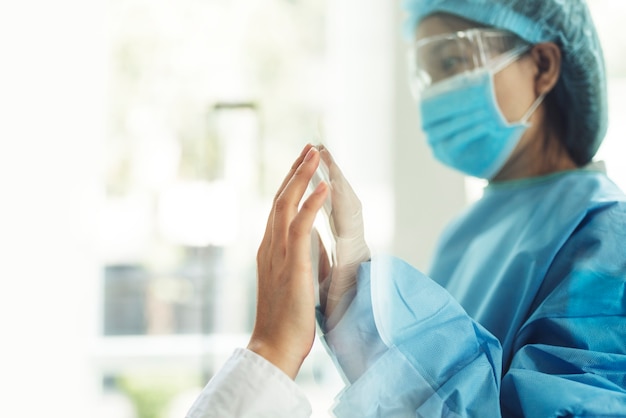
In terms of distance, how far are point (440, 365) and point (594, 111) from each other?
478 mm

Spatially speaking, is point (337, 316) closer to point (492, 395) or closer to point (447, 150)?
point (492, 395)

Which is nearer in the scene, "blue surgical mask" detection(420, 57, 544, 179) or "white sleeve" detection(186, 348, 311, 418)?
"white sleeve" detection(186, 348, 311, 418)

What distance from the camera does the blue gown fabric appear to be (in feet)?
2.20

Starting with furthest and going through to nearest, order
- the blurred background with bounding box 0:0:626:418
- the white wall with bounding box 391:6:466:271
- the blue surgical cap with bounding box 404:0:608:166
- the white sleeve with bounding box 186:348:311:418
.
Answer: the blurred background with bounding box 0:0:626:418 → the white wall with bounding box 391:6:466:271 → the blue surgical cap with bounding box 404:0:608:166 → the white sleeve with bounding box 186:348:311:418

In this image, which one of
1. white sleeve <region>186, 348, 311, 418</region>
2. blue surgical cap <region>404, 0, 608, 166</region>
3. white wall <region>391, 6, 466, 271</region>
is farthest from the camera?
white wall <region>391, 6, 466, 271</region>

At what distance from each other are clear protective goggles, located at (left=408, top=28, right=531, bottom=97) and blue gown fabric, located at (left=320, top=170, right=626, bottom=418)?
0.26 meters

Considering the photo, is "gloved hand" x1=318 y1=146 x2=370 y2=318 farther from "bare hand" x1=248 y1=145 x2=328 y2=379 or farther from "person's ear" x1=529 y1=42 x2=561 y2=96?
"person's ear" x1=529 y1=42 x2=561 y2=96

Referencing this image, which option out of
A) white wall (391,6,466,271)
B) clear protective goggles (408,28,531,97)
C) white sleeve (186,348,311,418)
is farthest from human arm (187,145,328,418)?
white wall (391,6,466,271)

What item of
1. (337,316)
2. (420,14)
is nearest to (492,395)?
(337,316)

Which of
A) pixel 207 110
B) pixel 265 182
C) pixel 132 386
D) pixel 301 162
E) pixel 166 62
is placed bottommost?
pixel 132 386

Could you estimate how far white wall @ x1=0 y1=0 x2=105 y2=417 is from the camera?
7.21 feet

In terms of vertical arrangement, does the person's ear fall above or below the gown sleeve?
above

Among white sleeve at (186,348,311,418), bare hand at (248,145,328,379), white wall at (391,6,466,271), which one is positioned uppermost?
white wall at (391,6,466,271)

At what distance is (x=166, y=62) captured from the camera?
259 centimetres
